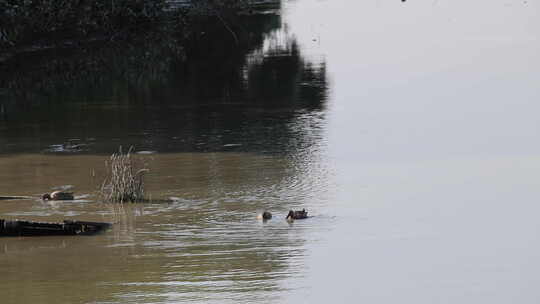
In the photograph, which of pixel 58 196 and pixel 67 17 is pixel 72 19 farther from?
pixel 58 196

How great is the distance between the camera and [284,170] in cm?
2053

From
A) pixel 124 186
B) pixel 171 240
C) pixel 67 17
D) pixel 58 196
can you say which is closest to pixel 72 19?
pixel 67 17

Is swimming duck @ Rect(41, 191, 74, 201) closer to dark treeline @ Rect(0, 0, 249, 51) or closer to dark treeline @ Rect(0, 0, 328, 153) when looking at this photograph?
dark treeline @ Rect(0, 0, 328, 153)

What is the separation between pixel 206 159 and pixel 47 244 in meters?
6.41

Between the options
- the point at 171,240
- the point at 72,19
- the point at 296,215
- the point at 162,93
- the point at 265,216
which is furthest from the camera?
the point at 72,19

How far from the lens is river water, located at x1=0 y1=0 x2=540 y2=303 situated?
14164 millimetres

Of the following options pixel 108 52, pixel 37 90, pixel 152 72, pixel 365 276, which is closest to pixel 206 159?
pixel 365 276

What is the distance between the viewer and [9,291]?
1390 cm

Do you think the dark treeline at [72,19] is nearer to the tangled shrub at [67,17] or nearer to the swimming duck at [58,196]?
the tangled shrub at [67,17]

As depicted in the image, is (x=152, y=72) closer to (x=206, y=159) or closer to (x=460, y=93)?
(x=460, y=93)

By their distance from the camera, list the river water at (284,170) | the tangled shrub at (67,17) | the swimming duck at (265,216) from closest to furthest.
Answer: the river water at (284,170), the swimming duck at (265,216), the tangled shrub at (67,17)

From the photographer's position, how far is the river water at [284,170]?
558 inches

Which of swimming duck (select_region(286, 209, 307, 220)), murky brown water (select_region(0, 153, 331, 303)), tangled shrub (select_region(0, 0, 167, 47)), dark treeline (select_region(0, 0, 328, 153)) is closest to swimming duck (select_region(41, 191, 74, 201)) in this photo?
murky brown water (select_region(0, 153, 331, 303))

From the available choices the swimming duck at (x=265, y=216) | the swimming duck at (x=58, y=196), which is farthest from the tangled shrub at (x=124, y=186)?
the swimming duck at (x=265, y=216)
